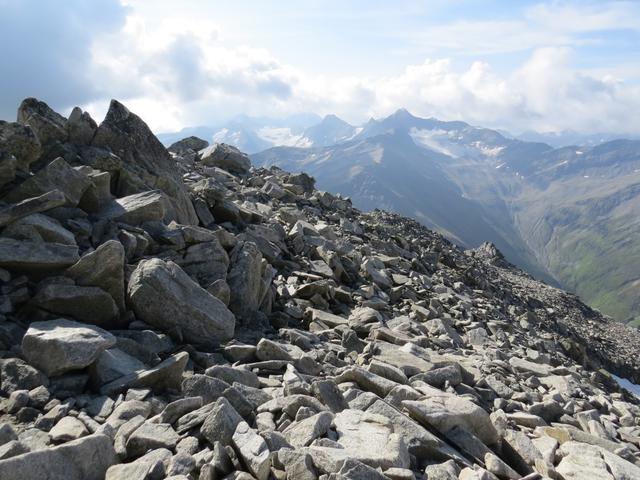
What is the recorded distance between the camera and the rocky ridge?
8016mm

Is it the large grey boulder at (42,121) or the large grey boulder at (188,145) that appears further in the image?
the large grey boulder at (188,145)

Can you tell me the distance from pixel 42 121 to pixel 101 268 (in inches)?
397

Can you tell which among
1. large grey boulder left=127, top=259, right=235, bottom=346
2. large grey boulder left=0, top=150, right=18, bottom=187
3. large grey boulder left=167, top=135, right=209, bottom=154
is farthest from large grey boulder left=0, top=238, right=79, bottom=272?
large grey boulder left=167, top=135, right=209, bottom=154

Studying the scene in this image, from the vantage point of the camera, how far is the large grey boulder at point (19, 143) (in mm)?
15211

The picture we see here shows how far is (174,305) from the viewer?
1284 centimetres

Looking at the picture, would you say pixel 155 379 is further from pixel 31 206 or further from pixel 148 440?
pixel 31 206

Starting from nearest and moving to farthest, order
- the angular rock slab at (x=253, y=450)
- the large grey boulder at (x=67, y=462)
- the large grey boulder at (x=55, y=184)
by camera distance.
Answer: the large grey boulder at (x=67, y=462) → the angular rock slab at (x=253, y=450) → the large grey boulder at (x=55, y=184)

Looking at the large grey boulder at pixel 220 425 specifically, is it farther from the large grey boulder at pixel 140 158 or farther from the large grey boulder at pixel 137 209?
the large grey boulder at pixel 140 158

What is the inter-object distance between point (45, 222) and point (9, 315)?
3075mm

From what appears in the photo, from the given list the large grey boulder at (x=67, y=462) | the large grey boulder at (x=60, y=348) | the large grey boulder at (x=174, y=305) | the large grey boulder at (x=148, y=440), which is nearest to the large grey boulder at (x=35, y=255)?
the large grey boulder at (x=174, y=305)

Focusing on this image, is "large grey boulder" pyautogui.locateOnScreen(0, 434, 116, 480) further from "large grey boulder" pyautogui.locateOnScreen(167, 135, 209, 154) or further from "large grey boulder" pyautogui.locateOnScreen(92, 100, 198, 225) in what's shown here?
"large grey boulder" pyautogui.locateOnScreen(167, 135, 209, 154)

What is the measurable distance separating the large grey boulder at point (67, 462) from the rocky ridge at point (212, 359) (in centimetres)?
2

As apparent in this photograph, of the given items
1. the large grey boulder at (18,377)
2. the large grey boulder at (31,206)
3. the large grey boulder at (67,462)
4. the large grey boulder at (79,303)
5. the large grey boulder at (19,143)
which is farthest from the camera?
the large grey boulder at (19,143)

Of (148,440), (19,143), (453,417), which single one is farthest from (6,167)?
(453,417)
